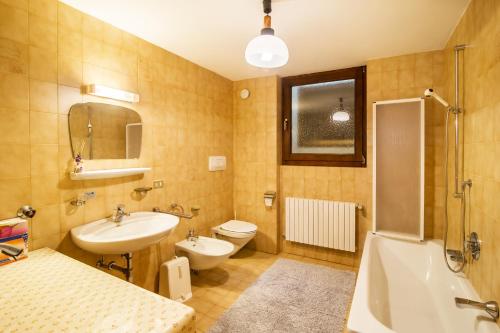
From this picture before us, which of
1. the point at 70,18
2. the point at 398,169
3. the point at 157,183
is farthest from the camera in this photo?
the point at 398,169

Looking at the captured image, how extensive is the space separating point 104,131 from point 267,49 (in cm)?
135

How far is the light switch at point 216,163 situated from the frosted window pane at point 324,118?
0.92 metres

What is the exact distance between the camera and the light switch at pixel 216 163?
3.01m

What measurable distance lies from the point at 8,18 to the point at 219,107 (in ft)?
6.60

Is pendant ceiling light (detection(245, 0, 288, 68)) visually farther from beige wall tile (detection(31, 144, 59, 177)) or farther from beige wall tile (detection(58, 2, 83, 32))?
beige wall tile (detection(31, 144, 59, 177))

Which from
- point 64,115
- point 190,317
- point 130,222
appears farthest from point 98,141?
point 190,317

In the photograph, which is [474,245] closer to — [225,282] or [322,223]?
[322,223]

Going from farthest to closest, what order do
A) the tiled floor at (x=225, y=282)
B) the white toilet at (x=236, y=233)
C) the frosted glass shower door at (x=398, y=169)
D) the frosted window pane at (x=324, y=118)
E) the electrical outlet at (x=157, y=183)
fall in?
1. the frosted window pane at (x=324, y=118)
2. the white toilet at (x=236, y=233)
3. the frosted glass shower door at (x=398, y=169)
4. the electrical outlet at (x=157, y=183)
5. the tiled floor at (x=225, y=282)

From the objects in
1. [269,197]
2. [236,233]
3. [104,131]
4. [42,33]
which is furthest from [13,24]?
[269,197]

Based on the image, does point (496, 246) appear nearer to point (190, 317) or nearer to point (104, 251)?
point (190, 317)

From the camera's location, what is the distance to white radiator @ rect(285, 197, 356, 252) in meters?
2.81

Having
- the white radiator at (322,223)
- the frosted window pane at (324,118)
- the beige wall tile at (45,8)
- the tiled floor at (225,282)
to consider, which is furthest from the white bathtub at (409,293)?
the beige wall tile at (45,8)

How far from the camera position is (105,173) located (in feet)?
5.73

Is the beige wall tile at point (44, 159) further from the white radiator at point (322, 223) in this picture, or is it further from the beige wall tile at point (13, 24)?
the white radiator at point (322, 223)
